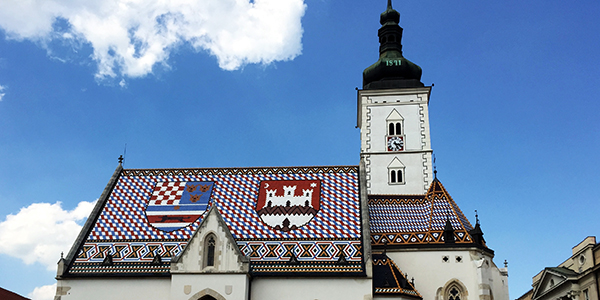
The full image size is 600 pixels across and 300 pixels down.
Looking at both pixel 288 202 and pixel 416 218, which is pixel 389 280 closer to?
pixel 416 218

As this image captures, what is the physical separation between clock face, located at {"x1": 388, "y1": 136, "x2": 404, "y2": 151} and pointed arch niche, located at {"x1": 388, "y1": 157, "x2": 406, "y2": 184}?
40.9 inches

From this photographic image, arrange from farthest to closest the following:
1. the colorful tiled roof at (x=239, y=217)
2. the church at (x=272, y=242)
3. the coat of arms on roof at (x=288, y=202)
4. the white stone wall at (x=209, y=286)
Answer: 1. the coat of arms on roof at (x=288, y=202)
2. the colorful tiled roof at (x=239, y=217)
3. the church at (x=272, y=242)
4. the white stone wall at (x=209, y=286)

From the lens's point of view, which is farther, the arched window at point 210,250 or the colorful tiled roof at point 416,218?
the colorful tiled roof at point 416,218

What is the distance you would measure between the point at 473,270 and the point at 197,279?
42.3 feet

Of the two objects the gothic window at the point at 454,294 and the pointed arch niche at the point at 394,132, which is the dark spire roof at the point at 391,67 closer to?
the pointed arch niche at the point at 394,132

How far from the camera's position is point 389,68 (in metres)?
43.0

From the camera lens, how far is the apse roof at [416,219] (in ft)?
97.9

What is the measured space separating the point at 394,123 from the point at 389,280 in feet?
55.2

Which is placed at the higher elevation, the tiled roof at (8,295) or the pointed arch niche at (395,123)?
the pointed arch niche at (395,123)

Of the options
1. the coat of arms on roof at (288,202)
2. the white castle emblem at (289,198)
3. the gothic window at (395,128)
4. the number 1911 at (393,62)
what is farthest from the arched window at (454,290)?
the number 1911 at (393,62)

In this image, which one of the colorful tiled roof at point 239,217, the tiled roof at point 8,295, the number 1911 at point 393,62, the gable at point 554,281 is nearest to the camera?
the gable at point 554,281

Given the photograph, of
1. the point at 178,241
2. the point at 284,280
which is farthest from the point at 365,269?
the point at 178,241

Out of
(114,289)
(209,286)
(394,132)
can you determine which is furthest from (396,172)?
(114,289)

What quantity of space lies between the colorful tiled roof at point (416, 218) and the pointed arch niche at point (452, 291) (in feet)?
6.65
